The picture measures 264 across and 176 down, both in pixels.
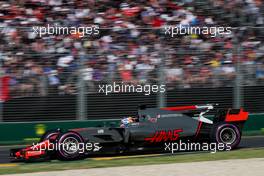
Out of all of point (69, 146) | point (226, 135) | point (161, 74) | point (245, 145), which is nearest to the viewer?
point (69, 146)

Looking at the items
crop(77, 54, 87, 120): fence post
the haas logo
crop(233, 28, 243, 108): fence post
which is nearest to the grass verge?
the haas logo

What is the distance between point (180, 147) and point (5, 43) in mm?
4368

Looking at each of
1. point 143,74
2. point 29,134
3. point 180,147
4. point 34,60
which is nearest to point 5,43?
point 34,60

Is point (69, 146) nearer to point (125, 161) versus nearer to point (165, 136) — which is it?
point (125, 161)

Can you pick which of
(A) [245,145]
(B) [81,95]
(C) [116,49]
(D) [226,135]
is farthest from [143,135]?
(C) [116,49]

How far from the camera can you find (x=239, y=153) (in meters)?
10.5

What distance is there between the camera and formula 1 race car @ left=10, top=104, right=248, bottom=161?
10.2 meters

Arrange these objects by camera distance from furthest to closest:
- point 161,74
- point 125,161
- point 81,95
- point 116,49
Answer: point 161,74 → point 116,49 → point 81,95 → point 125,161

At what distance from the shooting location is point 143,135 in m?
10.7

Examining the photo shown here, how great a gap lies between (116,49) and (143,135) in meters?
3.32

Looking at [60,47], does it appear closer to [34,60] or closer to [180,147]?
[34,60]

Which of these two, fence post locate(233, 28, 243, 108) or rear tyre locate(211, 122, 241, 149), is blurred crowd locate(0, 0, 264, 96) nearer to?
fence post locate(233, 28, 243, 108)

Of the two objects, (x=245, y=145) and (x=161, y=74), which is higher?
(x=161, y=74)

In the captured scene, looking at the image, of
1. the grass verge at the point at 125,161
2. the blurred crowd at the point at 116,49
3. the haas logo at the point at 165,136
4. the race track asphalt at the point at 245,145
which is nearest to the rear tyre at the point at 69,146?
the grass verge at the point at 125,161
